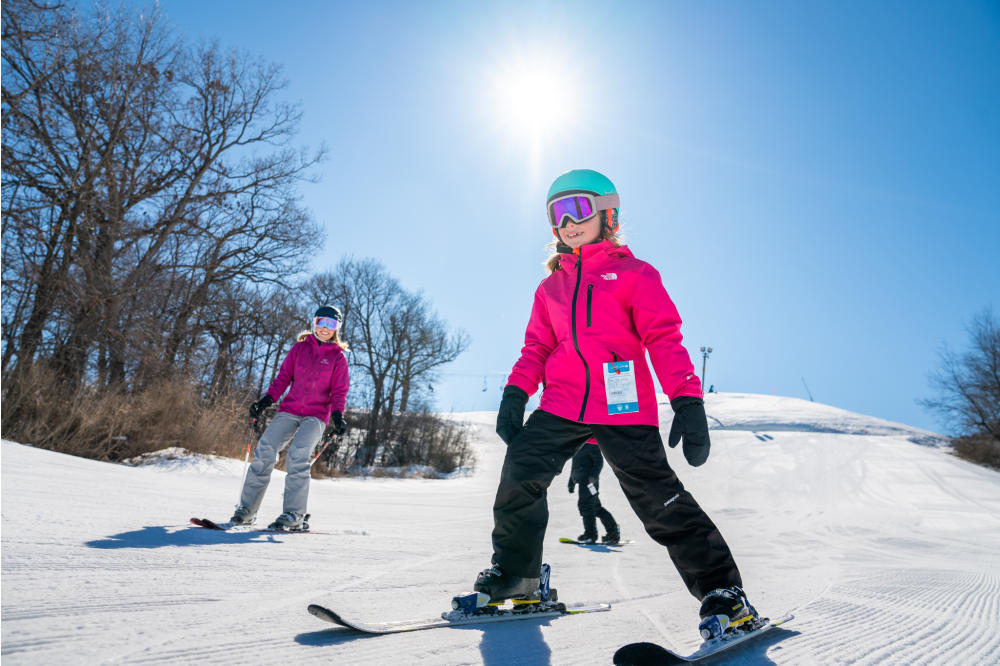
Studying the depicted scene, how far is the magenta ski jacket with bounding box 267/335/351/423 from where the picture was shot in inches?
176

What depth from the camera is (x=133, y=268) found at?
10.9 m

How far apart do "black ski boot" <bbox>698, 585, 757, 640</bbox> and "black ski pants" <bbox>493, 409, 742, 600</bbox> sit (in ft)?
0.14

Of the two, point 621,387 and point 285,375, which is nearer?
point 621,387

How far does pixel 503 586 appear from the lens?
185 centimetres

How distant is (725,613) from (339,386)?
3717mm

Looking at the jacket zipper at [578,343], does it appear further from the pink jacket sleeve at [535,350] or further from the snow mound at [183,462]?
the snow mound at [183,462]

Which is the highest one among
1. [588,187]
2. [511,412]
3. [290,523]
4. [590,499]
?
[588,187]

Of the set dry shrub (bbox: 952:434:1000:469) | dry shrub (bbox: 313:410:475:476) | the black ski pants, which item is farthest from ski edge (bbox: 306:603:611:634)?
dry shrub (bbox: 952:434:1000:469)

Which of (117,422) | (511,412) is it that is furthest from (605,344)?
(117,422)

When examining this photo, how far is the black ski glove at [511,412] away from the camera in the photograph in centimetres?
214

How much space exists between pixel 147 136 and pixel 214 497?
11.0m

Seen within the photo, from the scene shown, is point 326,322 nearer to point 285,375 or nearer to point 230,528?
point 285,375

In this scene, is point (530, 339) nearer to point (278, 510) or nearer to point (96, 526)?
point (96, 526)

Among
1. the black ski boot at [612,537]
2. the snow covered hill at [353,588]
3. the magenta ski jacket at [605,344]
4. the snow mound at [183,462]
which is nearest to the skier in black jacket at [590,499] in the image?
the black ski boot at [612,537]
